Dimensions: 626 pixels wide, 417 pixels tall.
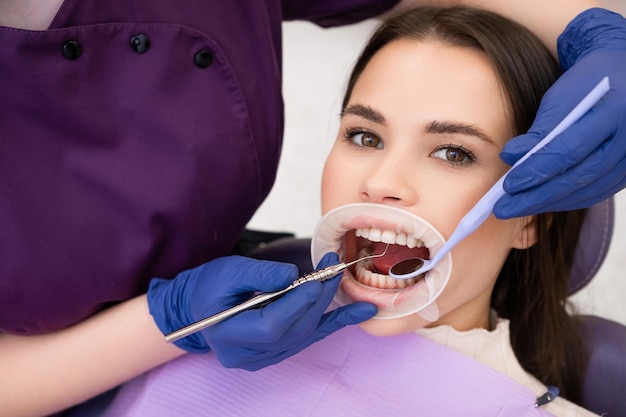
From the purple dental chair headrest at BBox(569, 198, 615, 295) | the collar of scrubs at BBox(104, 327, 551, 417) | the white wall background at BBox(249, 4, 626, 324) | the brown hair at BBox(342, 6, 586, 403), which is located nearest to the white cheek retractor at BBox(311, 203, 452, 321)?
the collar of scrubs at BBox(104, 327, 551, 417)

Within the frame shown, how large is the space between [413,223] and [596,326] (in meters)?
Answer: 0.57

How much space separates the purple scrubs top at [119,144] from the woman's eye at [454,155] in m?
0.33

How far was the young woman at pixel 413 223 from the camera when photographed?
0.95 metres

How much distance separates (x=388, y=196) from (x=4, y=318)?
2.02 feet

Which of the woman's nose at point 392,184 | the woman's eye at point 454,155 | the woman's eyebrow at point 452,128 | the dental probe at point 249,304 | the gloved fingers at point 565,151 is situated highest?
the gloved fingers at point 565,151

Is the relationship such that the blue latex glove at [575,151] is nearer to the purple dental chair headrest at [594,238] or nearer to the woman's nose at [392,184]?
the woman's nose at [392,184]

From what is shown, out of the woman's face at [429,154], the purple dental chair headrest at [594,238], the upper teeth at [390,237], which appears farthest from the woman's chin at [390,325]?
the purple dental chair headrest at [594,238]

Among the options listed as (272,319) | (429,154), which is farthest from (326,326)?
(429,154)

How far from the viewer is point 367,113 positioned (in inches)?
40.2

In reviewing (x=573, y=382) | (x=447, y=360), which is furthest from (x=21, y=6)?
(x=573, y=382)

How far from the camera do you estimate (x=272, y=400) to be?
1049 mm

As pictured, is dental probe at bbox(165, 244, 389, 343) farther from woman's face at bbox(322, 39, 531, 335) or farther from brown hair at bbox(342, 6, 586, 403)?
brown hair at bbox(342, 6, 586, 403)

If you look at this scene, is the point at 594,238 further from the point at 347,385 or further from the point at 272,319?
the point at 272,319

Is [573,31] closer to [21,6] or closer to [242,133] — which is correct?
[242,133]
